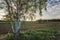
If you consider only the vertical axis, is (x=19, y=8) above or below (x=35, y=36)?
above

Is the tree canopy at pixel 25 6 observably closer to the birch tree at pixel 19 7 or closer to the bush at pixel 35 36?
the birch tree at pixel 19 7

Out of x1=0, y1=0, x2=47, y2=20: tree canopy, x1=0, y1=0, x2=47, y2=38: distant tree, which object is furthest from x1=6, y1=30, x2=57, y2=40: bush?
x1=0, y1=0, x2=47, y2=20: tree canopy

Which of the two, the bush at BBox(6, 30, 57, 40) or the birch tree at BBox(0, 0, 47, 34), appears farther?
the bush at BBox(6, 30, 57, 40)

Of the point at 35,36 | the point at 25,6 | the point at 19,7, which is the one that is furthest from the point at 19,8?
the point at 35,36

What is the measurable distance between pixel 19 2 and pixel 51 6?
315cm

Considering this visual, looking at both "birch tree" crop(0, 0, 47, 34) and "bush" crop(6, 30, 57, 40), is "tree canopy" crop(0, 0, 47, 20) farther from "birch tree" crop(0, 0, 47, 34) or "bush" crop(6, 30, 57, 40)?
"bush" crop(6, 30, 57, 40)

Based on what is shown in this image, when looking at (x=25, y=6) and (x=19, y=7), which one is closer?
(x=19, y=7)

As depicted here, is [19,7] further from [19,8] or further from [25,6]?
[25,6]

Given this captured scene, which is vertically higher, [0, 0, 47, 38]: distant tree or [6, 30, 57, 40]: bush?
[0, 0, 47, 38]: distant tree

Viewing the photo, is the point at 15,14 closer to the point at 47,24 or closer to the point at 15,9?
the point at 15,9

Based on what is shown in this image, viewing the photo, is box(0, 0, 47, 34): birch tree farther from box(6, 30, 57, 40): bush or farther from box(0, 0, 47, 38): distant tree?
box(6, 30, 57, 40): bush

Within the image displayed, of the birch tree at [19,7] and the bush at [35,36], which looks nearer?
the birch tree at [19,7]

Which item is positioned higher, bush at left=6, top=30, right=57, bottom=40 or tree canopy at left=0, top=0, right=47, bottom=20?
tree canopy at left=0, top=0, right=47, bottom=20

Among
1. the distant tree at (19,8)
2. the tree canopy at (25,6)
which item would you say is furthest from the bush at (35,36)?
the tree canopy at (25,6)
